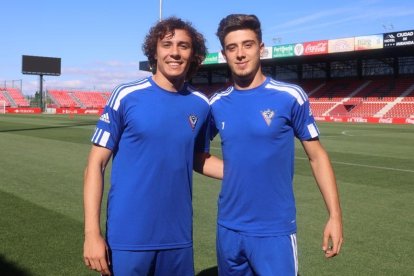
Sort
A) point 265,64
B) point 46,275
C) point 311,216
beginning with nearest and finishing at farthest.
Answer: point 46,275 → point 311,216 → point 265,64

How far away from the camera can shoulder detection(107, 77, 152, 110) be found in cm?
248

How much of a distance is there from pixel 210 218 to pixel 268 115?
4006mm

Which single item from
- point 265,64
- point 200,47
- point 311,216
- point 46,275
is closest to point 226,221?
point 200,47

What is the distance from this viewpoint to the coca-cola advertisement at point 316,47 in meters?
42.8

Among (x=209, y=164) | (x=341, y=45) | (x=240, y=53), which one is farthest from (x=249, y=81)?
(x=341, y=45)

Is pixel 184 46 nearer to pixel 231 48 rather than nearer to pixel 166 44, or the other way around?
pixel 166 44

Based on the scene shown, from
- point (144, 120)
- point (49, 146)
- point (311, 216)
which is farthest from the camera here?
point (49, 146)

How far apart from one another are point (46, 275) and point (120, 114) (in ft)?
7.97

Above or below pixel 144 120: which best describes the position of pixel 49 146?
below

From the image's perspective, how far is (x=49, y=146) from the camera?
1591cm

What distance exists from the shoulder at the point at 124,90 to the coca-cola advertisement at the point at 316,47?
42.2 meters

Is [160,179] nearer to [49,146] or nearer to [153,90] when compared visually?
[153,90]

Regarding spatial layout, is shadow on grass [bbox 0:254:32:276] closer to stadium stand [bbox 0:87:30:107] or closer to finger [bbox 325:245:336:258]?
finger [bbox 325:245:336:258]

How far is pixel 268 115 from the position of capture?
2666mm
